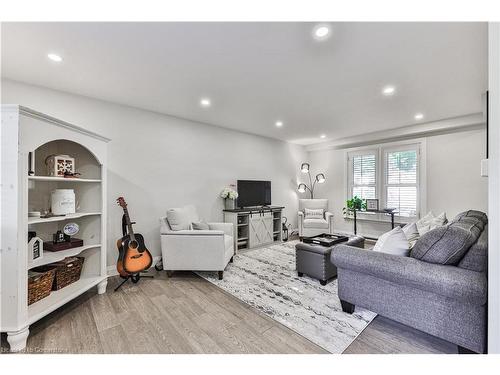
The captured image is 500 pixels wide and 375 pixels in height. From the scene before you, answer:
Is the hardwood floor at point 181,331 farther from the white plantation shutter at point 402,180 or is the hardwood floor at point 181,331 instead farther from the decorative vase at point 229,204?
the white plantation shutter at point 402,180

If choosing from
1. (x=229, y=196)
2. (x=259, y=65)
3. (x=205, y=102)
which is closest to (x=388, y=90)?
(x=259, y=65)

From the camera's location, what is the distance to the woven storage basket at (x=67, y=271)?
2199mm

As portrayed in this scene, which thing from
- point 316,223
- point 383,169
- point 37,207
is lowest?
point 316,223

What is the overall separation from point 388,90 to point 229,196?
10.1 ft

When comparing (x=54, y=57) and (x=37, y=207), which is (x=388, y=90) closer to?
(x=54, y=57)

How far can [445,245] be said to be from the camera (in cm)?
155

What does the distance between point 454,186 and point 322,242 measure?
3.20 meters

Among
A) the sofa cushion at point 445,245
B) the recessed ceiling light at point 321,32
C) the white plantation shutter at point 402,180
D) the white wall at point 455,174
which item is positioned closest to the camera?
the sofa cushion at point 445,245

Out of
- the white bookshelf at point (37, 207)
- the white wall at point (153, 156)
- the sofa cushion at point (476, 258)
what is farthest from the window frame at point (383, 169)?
the white bookshelf at point (37, 207)

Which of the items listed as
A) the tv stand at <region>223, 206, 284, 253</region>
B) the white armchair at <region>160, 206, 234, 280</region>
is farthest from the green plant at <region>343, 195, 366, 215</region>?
the white armchair at <region>160, 206, 234, 280</region>

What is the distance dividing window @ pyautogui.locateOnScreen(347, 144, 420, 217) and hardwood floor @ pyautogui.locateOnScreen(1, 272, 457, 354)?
357 centimetres

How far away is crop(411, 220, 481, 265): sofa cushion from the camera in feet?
4.97

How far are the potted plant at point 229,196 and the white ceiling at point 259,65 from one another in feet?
5.07
